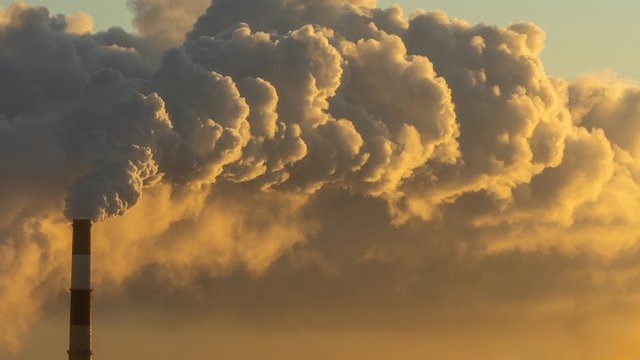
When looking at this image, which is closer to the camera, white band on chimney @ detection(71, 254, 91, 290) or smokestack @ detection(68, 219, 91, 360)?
smokestack @ detection(68, 219, 91, 360)

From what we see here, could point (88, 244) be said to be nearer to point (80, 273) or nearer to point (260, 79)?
point (80, 273)

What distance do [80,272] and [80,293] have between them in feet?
3.13

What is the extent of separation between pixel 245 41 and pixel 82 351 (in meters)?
18.0

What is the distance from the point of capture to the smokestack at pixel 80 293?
112000 mm

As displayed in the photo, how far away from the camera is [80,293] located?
112 metres

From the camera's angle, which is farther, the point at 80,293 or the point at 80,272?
the point at 80,293

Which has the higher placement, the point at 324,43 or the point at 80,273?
the point at 324,43

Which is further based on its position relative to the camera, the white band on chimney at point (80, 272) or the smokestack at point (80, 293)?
the white band on chimney at point (80, 272)

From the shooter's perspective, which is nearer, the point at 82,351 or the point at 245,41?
the point at 82,351

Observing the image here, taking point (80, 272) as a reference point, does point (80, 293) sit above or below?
below

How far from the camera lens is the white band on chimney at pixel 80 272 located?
112125mm

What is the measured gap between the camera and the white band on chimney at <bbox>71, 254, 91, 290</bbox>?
4414 inches

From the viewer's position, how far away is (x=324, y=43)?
121500 mm

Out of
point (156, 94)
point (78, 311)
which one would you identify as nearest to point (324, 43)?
point (156, 94)
